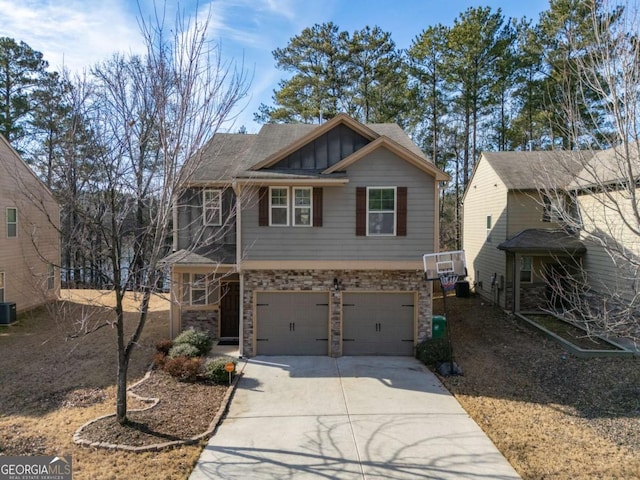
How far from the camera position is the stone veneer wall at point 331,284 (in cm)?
1159

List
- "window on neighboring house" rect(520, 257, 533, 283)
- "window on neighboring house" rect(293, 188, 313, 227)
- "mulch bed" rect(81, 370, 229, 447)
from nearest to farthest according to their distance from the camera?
"mulch bed" rect(81, 370, 229, 447) → "window on neighboring house" rect(293, 188, 313, 227) → "window on neighboring house" rect(520, 257, 533, 283)

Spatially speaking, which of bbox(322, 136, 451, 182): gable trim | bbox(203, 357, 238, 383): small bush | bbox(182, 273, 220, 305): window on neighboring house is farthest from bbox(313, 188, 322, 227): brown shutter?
bbox(203, 357, 238, 383): small bush

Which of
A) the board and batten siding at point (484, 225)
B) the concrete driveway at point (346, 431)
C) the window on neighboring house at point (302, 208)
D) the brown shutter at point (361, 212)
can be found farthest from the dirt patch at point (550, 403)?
the board and batten siding at point (484, 225)

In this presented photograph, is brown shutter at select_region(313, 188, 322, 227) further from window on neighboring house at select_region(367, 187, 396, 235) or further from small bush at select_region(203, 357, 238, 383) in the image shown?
small bush at select_region(203, 357, 238, 383)

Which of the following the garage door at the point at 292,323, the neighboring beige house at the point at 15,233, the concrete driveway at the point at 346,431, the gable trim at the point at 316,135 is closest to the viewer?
the concrete driveway at the point at 346,431

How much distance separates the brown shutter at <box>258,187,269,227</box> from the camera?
1117cm

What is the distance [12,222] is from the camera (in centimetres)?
1591

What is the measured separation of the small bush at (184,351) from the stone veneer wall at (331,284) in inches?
58.0

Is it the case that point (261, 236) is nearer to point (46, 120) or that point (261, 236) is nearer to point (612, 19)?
point (612, 19)

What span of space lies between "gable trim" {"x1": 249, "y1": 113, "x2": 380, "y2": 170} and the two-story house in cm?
3

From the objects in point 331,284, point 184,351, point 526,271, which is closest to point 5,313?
point 184,351

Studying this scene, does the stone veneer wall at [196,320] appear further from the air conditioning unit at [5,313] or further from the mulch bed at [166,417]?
the air conditioning unit at [5,313]

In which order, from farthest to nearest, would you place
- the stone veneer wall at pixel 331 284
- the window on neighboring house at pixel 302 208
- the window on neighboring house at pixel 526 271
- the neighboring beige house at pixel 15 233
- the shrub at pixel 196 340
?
the window on neighboring house at pixel 526 271 < the neighboring beige house at pixel 15 233 < the stone veneer wall at pixel 331 284 < the window on neighboring house at pixel 302 208 < the shrub at pixel 196 340

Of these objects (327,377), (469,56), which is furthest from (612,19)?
(469,56)
